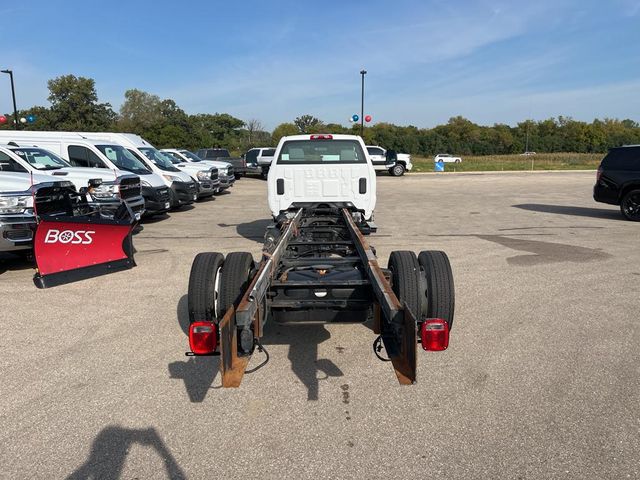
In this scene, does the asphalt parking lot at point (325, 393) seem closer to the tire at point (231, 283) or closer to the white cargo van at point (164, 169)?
the tire at point (231, 283)

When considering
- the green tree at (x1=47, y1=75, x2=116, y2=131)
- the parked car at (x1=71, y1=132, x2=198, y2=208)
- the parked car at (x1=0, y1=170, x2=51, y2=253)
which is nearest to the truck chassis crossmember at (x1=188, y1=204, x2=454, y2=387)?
the parked car at (x1=0, y1=170, x2=51, y2=253)

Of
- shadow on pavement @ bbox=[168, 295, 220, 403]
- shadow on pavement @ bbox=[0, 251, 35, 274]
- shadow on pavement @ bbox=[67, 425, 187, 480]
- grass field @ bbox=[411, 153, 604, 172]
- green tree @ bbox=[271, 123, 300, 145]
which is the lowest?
shadow on pavement @ bbox=[67, 425, 187, 480]

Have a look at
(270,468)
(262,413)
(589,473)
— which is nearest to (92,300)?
(262,413)

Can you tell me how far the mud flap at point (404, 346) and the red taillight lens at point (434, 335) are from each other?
20cm

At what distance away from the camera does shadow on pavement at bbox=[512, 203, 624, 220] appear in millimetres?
14320

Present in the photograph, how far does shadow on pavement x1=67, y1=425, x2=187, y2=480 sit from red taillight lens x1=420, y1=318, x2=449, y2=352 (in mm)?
1601

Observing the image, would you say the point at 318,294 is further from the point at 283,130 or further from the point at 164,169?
the point at 283,130

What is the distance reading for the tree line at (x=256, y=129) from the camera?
70.6 meters

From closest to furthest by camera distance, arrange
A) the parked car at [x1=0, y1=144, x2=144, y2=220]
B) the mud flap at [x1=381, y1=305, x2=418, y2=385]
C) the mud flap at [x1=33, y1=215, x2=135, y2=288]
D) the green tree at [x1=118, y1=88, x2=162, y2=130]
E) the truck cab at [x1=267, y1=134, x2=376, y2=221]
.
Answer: the mud flap at [x1=381, y1=305, x2=418, y2=385]
the mud flap at [x1=33, y1=215, x2=135, y2=288]
the truck cab at [x1=267, y1=134, x2=376, y2=221]
the parked car at [x1=0, y1=144, x2=144, y2=220]
the green tree at [x1=118, y1=88, x2=162, y2=130]

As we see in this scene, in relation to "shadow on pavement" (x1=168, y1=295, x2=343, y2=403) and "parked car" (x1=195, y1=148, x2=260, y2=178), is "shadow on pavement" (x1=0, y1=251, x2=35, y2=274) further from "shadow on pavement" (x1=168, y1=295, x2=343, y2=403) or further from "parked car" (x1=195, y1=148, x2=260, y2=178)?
"parked car" (x1=195, y1=148, x2=260, y2=178)

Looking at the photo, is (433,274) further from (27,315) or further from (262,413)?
(27,315)

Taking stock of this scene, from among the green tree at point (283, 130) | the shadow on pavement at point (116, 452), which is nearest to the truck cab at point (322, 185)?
the shadow on pavement at point (116, 452)

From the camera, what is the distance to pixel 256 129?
8394 centimetres

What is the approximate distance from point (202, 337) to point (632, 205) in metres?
13.0
